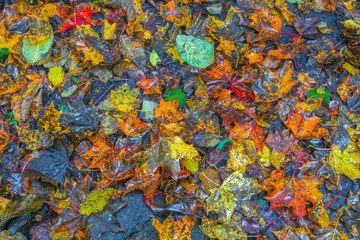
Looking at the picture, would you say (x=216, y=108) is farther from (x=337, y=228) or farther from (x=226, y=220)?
(x=337, y=228)

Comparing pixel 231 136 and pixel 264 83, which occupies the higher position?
pixel 264 83

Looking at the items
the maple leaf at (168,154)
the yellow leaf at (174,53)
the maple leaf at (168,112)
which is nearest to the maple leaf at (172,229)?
the maple leaf at (168,154)

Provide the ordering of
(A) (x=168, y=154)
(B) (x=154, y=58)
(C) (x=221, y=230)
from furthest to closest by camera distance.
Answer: (B) (x=154, y=58)
(C) (x=221, y=230)
(A) (x=168, y=154)

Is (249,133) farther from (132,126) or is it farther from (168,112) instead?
(132,126)

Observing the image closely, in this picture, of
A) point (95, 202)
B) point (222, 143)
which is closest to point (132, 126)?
point (95, 202)

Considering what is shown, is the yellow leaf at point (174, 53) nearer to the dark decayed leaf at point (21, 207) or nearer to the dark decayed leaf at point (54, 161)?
the dark decayed leaf at point (54, 161)

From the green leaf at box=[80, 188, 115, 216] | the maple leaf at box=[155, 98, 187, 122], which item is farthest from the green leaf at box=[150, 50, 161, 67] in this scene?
the green leaf at box=[80, 188, 115, 216]

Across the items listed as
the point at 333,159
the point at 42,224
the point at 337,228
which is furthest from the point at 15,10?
the point at 337,228
